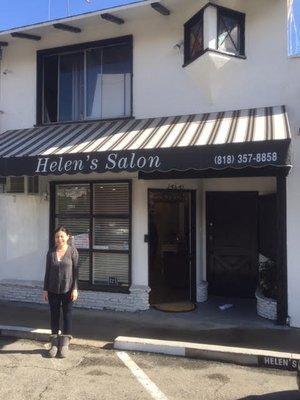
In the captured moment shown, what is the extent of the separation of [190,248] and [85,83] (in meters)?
4.30

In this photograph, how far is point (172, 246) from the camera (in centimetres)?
1121

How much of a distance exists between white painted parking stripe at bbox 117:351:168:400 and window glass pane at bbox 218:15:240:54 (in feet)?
19.0

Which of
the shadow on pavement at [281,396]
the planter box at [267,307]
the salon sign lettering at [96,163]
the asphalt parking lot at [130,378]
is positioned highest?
the salon sign lettering at [96,163]

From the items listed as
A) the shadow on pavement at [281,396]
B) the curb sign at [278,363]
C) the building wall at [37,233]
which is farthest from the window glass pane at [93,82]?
the shadow on pavement at [281,396]

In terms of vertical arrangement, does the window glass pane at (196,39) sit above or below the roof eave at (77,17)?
below

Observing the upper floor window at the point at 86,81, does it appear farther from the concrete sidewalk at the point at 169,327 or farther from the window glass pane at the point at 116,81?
the concrete sidewalk at the point at 169,327

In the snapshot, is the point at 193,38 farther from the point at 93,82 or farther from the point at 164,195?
the point at 164,195

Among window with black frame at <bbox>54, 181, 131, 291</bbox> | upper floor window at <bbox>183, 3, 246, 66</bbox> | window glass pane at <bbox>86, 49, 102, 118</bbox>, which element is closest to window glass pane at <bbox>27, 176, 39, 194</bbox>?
window with black frame at <bbox>54, 181, 131, 291</bbox>

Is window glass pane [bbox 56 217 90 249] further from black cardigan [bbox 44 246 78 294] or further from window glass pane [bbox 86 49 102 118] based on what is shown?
black cardigan [bbox 44 246 78 294]

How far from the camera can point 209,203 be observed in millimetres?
10258

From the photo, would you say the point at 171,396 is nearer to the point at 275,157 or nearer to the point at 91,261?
the point at 275,157

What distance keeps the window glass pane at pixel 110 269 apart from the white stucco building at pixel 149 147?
27 millimetres

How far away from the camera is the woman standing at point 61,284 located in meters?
6.56

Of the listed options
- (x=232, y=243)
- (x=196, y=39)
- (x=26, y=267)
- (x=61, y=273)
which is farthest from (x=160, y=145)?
(x=26, y=267)
